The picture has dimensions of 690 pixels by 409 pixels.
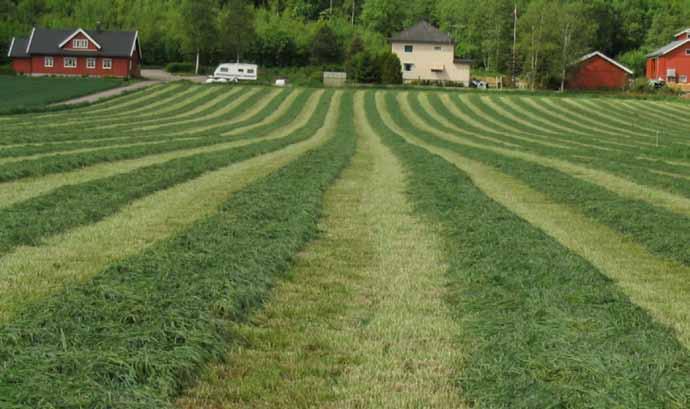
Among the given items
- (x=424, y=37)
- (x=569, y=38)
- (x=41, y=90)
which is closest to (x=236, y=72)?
(x=424, y=37)

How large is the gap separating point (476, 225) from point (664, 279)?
331cm

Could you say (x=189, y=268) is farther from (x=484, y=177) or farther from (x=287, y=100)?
(x=287, y=100)

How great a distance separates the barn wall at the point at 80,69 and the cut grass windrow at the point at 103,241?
81087mm

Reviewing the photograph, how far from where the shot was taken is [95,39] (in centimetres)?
9638

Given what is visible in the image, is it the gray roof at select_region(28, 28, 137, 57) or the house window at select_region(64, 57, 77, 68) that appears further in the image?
the house window at select_region(64, 57, 77, 68)

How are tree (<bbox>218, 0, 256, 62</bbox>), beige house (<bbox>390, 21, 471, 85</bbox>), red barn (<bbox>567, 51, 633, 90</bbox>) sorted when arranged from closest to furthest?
red barn (<bbox>567, 51, 633, 90</bbox>) → beige house (<bbox>390, 21, 471, 85</bbox>) → tree (<bbox>218, 0, 256, 62</bbox>)

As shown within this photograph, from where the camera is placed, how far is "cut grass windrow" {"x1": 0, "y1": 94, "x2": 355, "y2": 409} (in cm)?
556

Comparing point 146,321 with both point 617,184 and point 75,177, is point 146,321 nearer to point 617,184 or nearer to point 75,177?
point 75,177

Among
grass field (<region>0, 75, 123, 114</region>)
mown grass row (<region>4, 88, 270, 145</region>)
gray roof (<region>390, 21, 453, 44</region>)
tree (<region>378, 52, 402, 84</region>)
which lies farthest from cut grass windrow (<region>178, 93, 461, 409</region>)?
gray roof (<region>390, 21, 453, 44</region>)

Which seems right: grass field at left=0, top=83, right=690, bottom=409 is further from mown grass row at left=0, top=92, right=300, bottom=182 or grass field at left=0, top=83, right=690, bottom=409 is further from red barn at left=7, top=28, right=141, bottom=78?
red barn at left=7, top=28, right=141, bottom=78

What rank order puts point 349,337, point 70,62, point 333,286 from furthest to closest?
point 70,62
point 333,286
point 349,337

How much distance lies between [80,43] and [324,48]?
36425 mm

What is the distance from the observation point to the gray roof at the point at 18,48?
320 ft

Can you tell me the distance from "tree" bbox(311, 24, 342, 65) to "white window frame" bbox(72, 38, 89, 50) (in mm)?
34653
